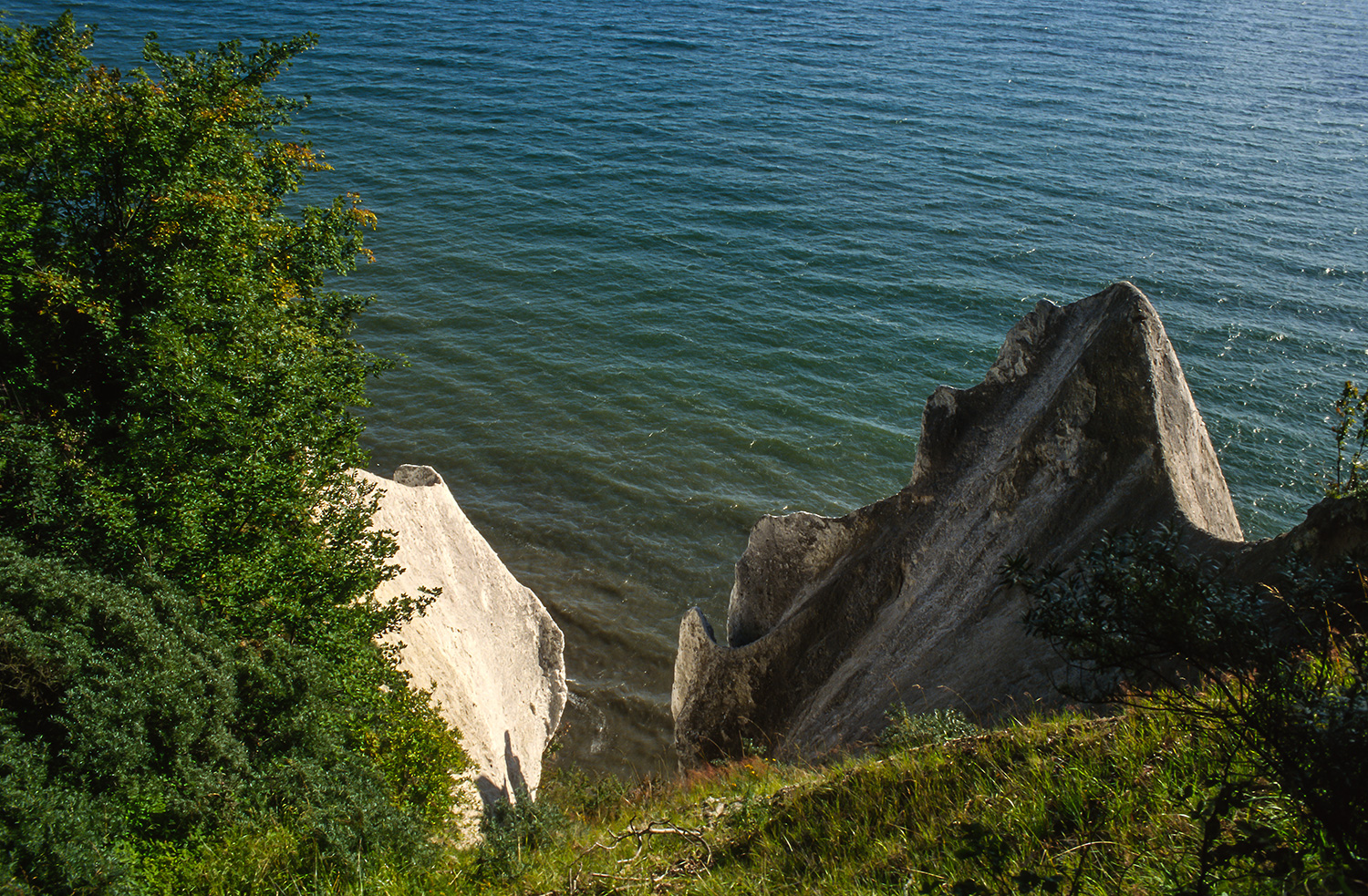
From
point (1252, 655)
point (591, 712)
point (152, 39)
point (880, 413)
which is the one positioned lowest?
point (591, 712)

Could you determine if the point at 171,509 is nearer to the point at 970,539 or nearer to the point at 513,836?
the point at 513,836

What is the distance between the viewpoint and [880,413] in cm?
3359

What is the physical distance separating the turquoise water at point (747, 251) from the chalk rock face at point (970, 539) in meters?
6.82

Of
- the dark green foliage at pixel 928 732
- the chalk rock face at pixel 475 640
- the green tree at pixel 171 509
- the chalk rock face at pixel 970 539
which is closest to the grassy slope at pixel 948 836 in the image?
the dark green foliage at pixel 928 732

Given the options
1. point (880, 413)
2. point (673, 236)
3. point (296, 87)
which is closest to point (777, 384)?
point (880, 413)

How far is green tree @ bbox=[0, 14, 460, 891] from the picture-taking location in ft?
31.5

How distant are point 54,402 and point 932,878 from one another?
51.7 ft

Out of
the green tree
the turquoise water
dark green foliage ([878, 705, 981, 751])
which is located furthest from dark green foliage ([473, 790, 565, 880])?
the turquoise water

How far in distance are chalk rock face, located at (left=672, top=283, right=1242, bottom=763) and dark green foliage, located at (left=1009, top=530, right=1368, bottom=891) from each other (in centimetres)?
393

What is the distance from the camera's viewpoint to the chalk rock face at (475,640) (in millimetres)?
16109

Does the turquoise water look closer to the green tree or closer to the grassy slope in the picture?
the green tree

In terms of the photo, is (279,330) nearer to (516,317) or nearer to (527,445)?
(527,445)

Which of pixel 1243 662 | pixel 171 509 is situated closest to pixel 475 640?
pixel 171 509

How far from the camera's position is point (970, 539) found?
1434cm
